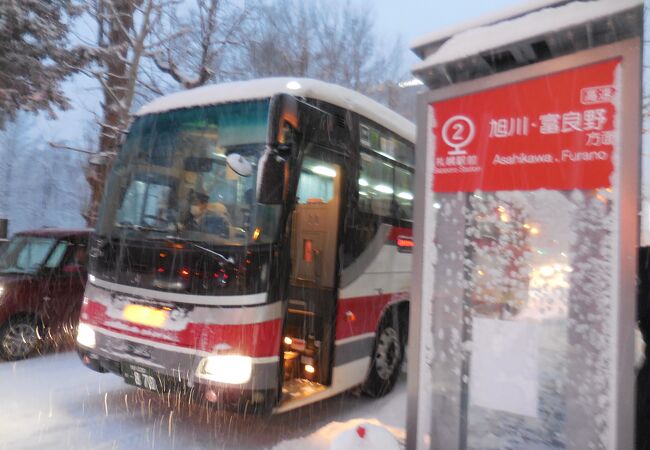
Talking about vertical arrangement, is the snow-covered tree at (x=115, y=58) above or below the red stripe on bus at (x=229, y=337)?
above

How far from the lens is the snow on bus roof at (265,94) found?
16.2 ft

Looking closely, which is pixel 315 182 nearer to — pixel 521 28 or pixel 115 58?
pixel 521 28

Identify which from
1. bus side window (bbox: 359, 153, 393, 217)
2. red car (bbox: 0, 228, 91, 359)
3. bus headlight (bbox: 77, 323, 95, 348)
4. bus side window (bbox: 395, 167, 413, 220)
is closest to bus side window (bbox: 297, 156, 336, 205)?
bus side window (bbox: 359, 153, 393, 217)

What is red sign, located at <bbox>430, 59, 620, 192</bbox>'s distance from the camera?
9.55 ft

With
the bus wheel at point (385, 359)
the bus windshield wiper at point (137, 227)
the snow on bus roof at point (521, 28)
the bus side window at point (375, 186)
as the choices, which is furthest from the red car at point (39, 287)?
the snow on bus roof at point (521, 28)

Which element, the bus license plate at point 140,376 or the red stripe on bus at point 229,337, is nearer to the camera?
the red stripe on bus at point 229,337

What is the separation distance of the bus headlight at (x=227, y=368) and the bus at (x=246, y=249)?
0.01 meters

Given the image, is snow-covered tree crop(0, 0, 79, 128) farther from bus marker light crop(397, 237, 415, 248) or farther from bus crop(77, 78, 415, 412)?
bus marker light crop(397, 237, 415, 248)

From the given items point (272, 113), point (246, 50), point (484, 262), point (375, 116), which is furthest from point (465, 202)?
point (246, 50)

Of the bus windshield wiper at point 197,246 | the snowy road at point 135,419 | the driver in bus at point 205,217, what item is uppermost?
the driver in bus at point 205,217

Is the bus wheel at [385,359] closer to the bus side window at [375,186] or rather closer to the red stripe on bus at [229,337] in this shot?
the bus side window at [375,186]

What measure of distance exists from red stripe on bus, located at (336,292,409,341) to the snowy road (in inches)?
37.0

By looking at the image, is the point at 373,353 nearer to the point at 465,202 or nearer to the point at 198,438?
the point at 198,438

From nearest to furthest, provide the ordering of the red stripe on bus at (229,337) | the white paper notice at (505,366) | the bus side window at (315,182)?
the white paper notice at (505,366) < the red stripe on bus at (229,337) < the bus side window at (315,182)
